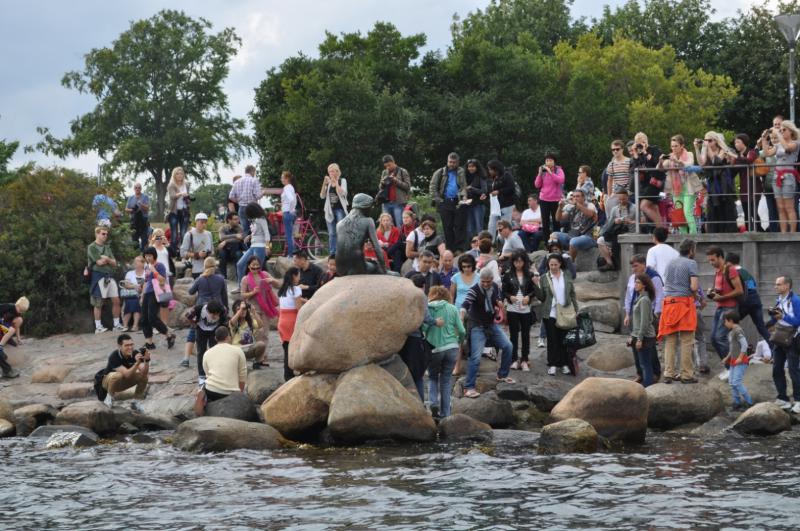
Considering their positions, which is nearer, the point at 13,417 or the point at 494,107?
the point at 13,417

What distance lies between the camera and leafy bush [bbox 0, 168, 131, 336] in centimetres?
2522

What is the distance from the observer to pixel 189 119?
66.4 m

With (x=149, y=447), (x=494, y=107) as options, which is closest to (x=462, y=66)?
(x=494, y=107)

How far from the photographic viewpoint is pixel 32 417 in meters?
19.1

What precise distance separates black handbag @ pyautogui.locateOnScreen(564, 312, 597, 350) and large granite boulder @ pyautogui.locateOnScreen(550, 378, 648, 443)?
2.33 meters

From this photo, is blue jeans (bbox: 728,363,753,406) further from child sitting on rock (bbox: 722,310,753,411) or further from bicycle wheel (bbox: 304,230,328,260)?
bicycle wheel (bbox: 304,230,328,260)

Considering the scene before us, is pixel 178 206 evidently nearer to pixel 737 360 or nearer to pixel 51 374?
pixel 51 374

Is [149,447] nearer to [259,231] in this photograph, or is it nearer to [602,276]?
[259,231]

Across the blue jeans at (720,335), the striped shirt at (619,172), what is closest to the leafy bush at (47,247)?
the striped shirt at (619,172)

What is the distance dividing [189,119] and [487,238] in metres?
48.4

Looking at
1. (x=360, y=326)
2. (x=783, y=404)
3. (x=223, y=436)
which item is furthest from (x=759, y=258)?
(x=223, y=436)

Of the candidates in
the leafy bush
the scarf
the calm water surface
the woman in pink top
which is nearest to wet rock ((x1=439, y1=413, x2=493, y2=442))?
the calm water surface

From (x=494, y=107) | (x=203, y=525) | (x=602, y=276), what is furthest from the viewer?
(x=494, y=107)

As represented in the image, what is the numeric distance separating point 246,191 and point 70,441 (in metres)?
8.51
